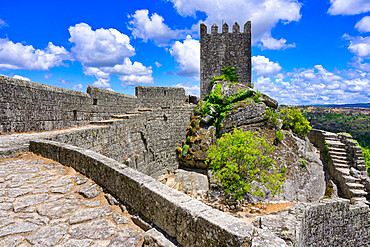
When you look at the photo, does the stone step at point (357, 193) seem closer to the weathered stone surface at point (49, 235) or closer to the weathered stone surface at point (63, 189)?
the weathered stone surface at point (63, 189)

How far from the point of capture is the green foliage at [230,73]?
2017 centimetres

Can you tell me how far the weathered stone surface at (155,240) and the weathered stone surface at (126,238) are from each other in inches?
6.0

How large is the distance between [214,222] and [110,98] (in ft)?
34.1

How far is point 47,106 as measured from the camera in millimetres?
6957

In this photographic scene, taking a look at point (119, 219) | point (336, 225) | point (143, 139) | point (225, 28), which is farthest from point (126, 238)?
point (225, 28)

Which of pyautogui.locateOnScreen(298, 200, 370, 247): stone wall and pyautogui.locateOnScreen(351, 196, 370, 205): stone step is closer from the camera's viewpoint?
pyautogui.locateOnScreen(298, 200, 370, 247): stone wall

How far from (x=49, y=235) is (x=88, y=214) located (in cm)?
53

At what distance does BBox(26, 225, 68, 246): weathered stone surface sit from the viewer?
221cm

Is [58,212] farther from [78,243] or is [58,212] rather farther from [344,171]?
[344,171]

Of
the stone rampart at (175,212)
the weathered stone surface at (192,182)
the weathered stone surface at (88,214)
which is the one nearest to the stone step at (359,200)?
the weathered stone surface at (192,182)

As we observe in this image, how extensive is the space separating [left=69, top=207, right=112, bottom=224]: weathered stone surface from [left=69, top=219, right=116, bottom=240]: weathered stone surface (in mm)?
111

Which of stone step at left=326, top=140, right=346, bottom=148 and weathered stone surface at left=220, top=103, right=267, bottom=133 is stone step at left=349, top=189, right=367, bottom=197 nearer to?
stone step at left=326, top=140, right=346, bottom=148

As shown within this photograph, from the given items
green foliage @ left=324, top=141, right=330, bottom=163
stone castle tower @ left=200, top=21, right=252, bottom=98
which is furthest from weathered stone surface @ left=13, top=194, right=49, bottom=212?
stone castle tower @ left=200, top=21, right=252, bottom=98

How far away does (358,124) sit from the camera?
7606 centimetres
